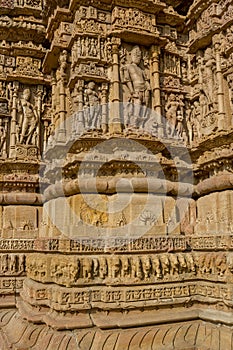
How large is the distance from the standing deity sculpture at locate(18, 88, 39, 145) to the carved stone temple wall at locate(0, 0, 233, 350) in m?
0.04

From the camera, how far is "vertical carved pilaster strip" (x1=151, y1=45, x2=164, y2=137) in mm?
9753

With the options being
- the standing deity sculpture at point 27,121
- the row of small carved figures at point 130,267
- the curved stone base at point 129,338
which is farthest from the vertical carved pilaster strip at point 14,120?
the curved stone base at point 129,338

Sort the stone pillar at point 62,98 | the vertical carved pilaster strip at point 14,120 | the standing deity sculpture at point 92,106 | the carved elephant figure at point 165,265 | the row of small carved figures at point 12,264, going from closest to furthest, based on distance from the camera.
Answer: the carved elephant figure at point 165,265
the standing deity sculpture at point 92,106
the row of small carved figures at point 12,264
the stone pillar at point 62,98
the vertical carved pilaster strip at point 14,120

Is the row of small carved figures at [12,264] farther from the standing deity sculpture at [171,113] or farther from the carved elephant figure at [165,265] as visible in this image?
the standing deity sculpture at [171,113]

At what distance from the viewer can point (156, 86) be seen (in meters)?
9.91

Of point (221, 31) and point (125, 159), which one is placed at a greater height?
point (221, 31)

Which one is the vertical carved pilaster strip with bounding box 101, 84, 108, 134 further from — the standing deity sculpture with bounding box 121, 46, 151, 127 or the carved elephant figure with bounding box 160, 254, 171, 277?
the carved elephant figure with bounding box 160, 254, 171, 277

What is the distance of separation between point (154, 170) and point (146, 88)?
2.26 meters

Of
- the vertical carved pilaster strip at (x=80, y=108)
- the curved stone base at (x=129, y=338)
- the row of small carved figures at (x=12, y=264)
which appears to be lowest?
the curved stone base at (x=129, y=338)

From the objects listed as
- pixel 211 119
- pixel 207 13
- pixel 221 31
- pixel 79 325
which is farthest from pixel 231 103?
pixel 79 325

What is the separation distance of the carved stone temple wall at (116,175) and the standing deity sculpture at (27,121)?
0.13 ft

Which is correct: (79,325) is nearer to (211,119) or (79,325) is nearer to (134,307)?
(134,307)

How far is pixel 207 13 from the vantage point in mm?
10109

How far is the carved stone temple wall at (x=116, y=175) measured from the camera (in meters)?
7.13
